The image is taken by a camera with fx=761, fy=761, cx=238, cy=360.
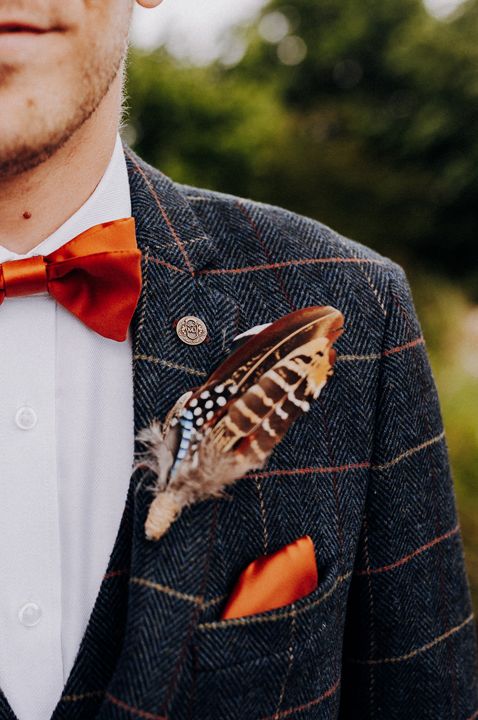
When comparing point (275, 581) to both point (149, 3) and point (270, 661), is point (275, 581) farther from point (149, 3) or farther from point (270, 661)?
point (149, 3)

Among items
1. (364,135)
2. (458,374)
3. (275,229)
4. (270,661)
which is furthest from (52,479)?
(364,135)

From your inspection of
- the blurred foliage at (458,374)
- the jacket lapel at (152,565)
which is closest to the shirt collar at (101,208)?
the jacket lapel at (152,565)

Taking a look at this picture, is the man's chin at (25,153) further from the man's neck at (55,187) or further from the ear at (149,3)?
the ear at (149,3)

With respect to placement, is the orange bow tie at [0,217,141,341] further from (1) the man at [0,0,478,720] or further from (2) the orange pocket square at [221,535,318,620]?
(2) the orange pocket square at [221,535,318,620]

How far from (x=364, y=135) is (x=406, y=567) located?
21864 mm

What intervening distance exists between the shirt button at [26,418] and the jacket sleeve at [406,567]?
23.5 inches

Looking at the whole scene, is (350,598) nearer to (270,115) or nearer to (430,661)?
(430,661)

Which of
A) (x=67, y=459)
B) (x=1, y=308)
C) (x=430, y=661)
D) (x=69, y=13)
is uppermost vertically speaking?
(x=69, y=13)

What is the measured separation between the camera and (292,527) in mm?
1248

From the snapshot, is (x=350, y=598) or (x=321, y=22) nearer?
(x=350, y=598)

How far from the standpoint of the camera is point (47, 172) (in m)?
1.29

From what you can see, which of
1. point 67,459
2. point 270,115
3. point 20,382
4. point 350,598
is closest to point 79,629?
point 67,459

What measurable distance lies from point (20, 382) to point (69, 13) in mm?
579

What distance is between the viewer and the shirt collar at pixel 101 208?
1.33 m
